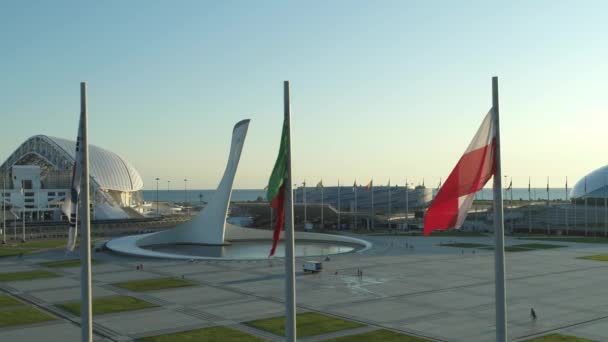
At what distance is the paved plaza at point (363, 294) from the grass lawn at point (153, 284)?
82 centimetres

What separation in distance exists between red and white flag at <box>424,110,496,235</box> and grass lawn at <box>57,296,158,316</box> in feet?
64.4

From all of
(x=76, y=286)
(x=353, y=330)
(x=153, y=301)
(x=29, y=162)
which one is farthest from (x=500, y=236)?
(x=29, y=162)

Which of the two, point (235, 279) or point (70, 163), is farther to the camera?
point (70, 163)

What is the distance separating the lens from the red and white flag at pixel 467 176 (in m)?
11.7

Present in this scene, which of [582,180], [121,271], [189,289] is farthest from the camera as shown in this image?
[582,180]

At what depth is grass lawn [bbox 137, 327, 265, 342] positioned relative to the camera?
70.4ft

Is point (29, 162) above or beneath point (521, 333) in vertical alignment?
above

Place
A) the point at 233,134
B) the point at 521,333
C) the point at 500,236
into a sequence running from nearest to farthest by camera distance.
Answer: the point at 500,236, the point at 521,333, the point at 233,134

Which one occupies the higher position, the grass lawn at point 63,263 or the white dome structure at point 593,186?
the white dome structure at point 593,186

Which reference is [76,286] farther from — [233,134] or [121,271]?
[233,134]

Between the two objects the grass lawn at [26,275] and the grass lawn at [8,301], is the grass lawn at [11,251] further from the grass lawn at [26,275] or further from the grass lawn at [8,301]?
the grass lawn at [8,301]

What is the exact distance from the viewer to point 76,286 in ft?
111

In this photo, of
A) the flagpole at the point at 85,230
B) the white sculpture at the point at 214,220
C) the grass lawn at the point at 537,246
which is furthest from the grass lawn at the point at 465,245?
the flagpole at the point at 85,230

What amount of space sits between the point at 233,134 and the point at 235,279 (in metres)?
18.3
